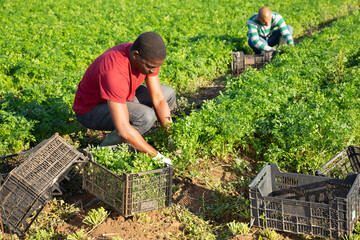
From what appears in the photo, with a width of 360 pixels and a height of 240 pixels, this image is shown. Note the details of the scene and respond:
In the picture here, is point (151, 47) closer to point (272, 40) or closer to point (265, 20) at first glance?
point (265, 20)

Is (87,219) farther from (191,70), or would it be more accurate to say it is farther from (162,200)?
(191,70)

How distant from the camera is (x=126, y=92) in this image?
458 centimetres

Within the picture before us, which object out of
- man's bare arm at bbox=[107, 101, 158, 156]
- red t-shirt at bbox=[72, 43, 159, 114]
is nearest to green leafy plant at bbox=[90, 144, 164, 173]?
man's bare arm at bbox=[107, 101, 158, 156]

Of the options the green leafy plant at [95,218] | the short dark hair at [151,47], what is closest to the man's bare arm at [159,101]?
the short dark hair at [151,47]

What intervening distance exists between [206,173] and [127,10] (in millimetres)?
13738

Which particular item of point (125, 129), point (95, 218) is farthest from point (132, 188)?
point (125, 129)

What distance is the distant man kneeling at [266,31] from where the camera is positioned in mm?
9719

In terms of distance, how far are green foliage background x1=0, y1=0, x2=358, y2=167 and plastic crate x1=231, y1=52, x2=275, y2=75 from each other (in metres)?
0.28

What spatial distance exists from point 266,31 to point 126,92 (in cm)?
654

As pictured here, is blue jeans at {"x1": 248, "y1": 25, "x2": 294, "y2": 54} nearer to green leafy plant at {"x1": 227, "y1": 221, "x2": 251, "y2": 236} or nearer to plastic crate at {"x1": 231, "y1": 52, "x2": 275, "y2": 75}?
plastic crate at {"x1": 231, "y1": 52, "x2": 275, "y2": 75}

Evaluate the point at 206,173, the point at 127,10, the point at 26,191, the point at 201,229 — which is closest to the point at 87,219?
the point at 26,191

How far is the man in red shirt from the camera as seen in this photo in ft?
14.3

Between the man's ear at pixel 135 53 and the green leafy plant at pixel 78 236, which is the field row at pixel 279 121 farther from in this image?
the green leafy plant at pixel 78 236

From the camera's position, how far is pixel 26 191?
3.87 meters
